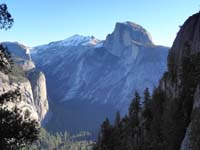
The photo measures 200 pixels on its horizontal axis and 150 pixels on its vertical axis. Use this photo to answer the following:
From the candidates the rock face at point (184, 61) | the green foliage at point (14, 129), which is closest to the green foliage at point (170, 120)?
the rock face at point (184, 61)

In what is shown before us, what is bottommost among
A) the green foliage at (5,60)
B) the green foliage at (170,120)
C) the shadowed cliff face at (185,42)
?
the green foliage at (170,120)

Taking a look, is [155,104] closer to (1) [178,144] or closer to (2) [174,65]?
(2) [174,65]

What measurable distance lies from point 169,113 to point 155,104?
17608mm

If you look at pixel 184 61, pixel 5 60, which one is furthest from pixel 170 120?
pixel 5 60

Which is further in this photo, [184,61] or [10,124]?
[184,61]

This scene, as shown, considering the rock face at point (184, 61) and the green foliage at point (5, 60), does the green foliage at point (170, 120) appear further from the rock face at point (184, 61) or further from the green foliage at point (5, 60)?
the green foliage at point (5, 60)

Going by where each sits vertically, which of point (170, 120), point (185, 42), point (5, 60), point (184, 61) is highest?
point (185, 42)

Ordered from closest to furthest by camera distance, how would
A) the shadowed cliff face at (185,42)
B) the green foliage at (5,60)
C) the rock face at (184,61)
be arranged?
the green foliage at (5,60) → the rock face at (184,61) → the shadowed cliff face at (185,42)

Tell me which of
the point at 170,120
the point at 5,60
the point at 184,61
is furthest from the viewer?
the point at 184,61

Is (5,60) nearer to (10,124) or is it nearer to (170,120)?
(10,124)

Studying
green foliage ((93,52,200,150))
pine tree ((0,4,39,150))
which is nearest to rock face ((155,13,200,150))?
green foliage ((93,52,200,150))

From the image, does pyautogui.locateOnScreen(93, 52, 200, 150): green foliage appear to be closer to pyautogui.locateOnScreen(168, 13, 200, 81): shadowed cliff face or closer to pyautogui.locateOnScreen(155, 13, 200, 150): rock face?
pyautogui.locateOnScreen(155, 13, 200, 150): rock face

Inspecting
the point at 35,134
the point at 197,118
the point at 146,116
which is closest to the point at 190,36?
the point at 146,116

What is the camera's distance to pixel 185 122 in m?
48.5
